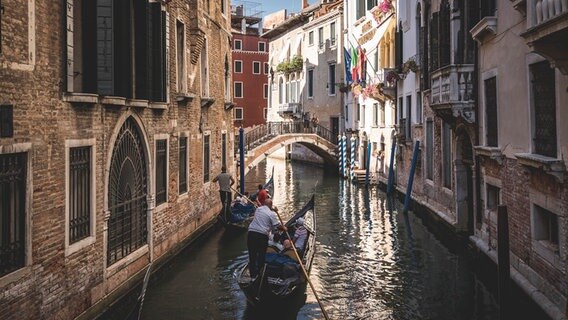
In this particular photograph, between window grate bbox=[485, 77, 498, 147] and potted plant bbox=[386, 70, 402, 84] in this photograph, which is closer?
window grate bbox=[485, 77, 498, 147]

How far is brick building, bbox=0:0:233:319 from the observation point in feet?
16.4

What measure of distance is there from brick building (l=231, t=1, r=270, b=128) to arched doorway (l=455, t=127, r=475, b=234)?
86.1 ft

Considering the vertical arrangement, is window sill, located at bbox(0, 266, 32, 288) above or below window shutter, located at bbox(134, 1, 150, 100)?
below

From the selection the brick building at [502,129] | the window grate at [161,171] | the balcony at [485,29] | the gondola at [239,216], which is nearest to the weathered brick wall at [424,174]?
the brick building at [502,129]

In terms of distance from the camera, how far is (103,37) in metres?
6.52

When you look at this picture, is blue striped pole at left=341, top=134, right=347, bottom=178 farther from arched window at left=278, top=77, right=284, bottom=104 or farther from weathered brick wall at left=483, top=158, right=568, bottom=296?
weathered brick wall at left=483, top=158, right=568, bottom=296

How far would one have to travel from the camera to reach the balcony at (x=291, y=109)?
109 ft

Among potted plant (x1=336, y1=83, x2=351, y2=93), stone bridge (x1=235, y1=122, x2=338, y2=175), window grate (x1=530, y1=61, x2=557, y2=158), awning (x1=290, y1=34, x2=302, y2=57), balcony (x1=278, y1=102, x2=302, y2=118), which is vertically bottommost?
stone bridge (x1=235, y1=122, x2=338, y2=175)

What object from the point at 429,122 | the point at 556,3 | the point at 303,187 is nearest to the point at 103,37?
the point at 556,3

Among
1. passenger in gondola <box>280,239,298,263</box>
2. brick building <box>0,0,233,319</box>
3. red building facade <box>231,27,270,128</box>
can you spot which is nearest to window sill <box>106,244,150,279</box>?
brick building <box>0,0,233,319</box>

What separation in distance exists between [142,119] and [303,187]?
46.1ft

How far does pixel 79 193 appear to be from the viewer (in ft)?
20.5

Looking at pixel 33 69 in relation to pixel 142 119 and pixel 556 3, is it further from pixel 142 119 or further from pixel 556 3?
pixel 556 3

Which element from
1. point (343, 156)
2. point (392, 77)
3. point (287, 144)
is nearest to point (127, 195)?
point (392, 77)
